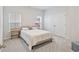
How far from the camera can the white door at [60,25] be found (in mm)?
2500

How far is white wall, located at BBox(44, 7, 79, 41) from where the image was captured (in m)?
2.46

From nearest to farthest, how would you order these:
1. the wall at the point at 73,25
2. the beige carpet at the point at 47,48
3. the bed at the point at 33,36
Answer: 1. the beige carpet at the point at 47,48
2. the wall at the point at 73,25
3. the bed at the point at 33,36

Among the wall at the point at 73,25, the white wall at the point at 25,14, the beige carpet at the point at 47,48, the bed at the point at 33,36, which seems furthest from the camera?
the bed at the point at 33,36

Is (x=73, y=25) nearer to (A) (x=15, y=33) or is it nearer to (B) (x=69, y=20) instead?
(B) (x=69, y=20)

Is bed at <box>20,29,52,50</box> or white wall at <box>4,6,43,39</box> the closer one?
white wall at <box>4,6,43,39</box>

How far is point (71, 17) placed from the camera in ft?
8.37

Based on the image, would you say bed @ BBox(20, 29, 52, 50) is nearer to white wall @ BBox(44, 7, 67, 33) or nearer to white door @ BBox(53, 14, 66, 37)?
white wall @ BBox(44, 7, 67, 33)

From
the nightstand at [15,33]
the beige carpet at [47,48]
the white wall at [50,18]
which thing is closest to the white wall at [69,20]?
the white wall at [50,18]

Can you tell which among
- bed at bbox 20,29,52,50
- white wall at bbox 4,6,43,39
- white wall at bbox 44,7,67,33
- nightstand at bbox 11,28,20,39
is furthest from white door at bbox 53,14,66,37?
nightstand at bbox 11,28,20,39

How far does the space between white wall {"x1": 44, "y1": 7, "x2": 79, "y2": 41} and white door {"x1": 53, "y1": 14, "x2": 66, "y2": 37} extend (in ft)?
0.29

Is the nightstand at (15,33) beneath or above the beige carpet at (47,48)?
above

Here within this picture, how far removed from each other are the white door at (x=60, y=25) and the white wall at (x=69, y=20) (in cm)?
9

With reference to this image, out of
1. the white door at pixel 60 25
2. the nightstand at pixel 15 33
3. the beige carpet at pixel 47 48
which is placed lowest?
the beige carpet at pixel 47 48

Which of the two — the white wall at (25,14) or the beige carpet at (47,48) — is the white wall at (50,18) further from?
the beige carpet at (47,48)
